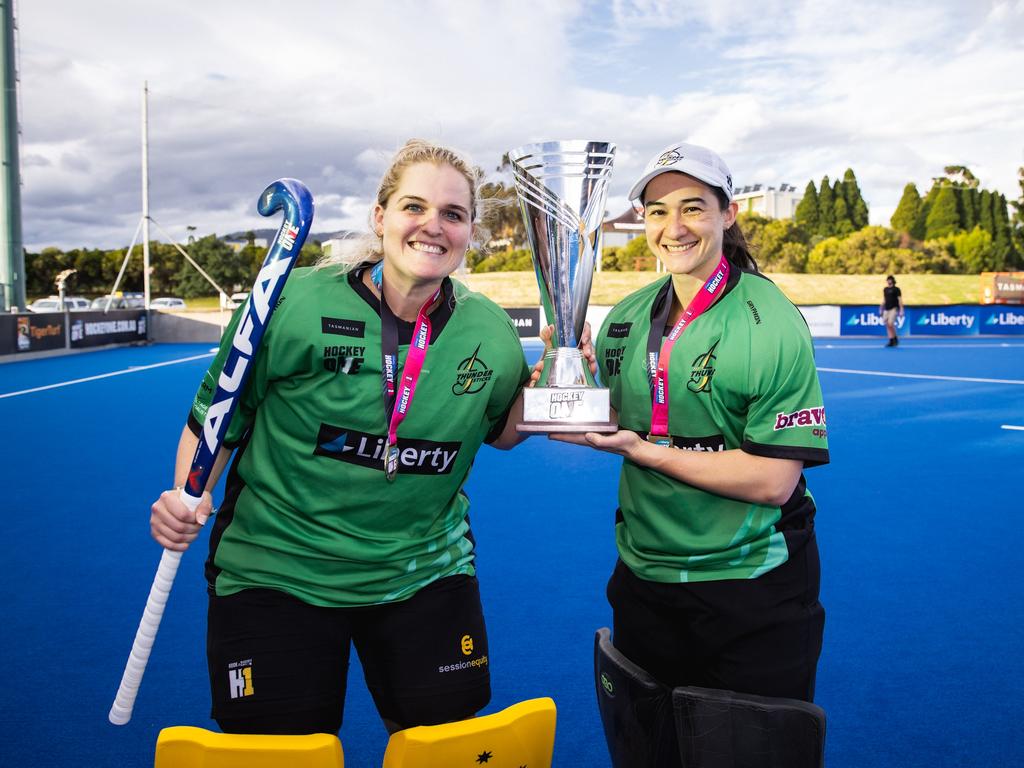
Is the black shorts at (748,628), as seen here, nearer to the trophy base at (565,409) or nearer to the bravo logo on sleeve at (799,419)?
the bravo logo on sleeve at (799,419)

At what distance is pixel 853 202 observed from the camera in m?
72.4

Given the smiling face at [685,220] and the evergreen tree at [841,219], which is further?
the evergreen tree at [841,219]

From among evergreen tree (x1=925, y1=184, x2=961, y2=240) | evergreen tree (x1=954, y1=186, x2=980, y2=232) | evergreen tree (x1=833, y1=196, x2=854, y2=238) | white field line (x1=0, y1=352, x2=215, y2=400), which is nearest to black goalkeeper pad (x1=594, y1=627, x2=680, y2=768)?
white field line (x1=0, y1=352, x2=215, y2=400)

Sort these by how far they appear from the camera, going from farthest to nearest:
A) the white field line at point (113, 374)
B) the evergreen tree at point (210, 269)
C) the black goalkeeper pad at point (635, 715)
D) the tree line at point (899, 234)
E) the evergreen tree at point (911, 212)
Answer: the evergreen tree at point (911, 212), the evergreen tree at point (210, 269), the tree line at point (899, 234), the white field line at point (113, 374), the black goalkeeper pad at point (635, 715)

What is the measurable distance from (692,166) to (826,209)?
76165 millimetres

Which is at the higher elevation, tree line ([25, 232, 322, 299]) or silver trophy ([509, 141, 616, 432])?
tree line ([25, 232, 322, 299])

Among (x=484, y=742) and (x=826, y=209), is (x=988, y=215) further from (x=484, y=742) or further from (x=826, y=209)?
(x=484, y=742)

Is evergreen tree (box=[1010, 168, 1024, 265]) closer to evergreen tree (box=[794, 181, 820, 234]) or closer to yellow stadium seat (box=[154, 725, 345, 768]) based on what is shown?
evergreen tree (box=[794, 181, 820, 234])

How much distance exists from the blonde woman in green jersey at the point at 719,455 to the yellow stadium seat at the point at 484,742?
0.41m

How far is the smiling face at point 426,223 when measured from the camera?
6.70 feet

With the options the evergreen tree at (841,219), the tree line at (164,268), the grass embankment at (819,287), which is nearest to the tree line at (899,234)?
the evergreen tree at (841,219)

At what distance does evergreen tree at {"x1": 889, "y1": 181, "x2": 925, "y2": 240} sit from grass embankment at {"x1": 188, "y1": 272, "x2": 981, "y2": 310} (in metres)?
21.8

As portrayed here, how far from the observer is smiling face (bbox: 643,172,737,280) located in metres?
2.07

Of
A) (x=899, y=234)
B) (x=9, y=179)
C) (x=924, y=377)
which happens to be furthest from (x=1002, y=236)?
(x=9, y=179)
